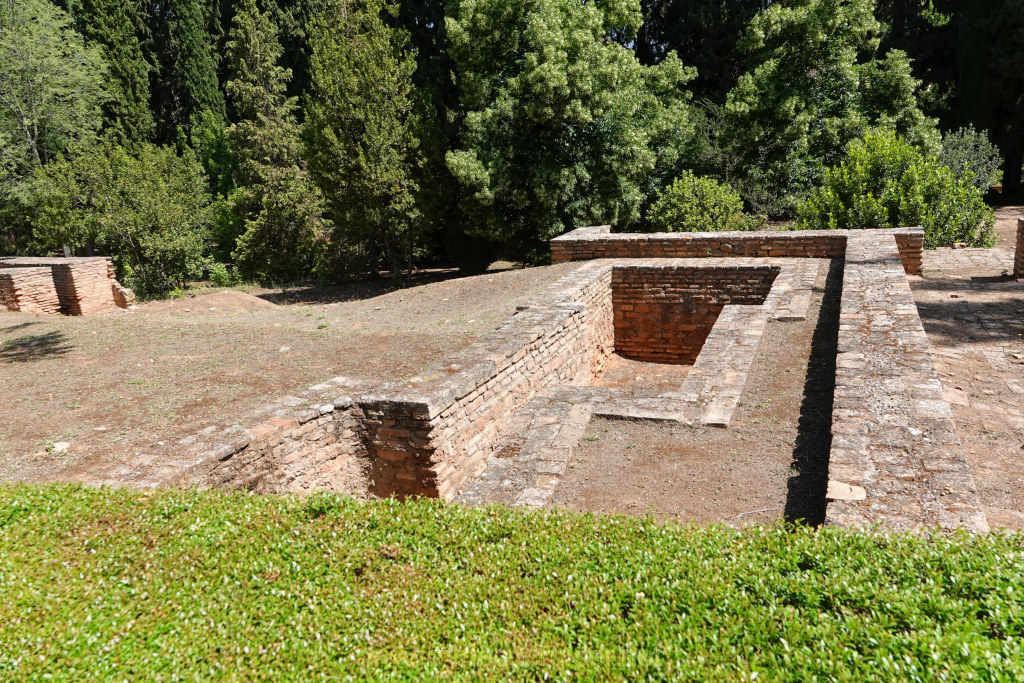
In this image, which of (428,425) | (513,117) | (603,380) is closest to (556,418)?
(428,425)

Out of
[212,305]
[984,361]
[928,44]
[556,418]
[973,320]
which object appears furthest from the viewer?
[928,44]

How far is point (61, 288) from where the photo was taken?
12.5m

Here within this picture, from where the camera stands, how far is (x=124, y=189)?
17953 millimetres

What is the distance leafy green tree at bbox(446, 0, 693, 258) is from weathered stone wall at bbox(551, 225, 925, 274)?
473 centimetres

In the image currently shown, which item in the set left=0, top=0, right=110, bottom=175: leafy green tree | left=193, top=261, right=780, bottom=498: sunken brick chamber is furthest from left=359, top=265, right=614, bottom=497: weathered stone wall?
left=0, top=0, right=110, bottom=175: leafy green tree

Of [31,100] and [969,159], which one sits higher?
[31,100]

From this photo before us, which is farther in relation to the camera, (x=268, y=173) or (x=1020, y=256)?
(x=268, y=173)

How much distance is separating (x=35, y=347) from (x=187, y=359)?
279 cm

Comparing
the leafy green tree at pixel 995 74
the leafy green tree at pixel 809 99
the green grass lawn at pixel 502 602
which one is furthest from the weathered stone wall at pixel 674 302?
the leafy green tree at pixel 995 74

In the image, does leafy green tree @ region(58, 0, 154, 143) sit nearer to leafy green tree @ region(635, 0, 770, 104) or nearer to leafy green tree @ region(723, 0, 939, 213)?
leafy green tree @ region(635, 0, 770, 104)

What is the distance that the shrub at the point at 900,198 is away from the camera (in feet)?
35.0

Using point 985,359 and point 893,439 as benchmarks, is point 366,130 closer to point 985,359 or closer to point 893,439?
point 985,359

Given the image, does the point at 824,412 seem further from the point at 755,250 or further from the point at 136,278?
the point at 136,278

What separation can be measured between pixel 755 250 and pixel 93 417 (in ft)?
29.7
